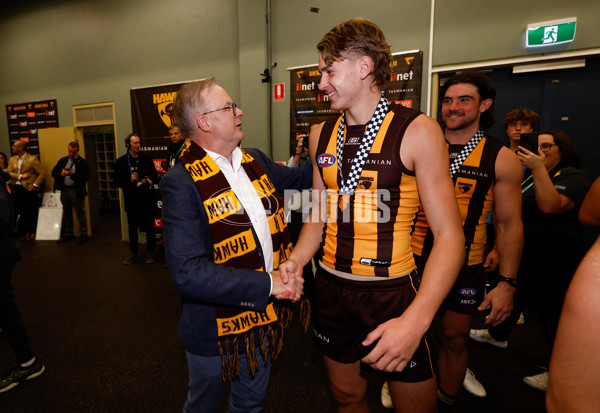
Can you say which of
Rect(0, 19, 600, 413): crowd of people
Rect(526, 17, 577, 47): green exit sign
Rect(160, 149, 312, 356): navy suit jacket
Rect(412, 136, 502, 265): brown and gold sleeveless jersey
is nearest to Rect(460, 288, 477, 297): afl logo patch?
Rect(0, 19, 600, 413): crowd of people

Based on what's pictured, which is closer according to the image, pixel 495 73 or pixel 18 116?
pixel 495 73

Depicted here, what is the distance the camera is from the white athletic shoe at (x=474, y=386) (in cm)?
201

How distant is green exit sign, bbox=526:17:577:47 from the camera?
2998 millimetres

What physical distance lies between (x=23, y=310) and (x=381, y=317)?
3788 mm

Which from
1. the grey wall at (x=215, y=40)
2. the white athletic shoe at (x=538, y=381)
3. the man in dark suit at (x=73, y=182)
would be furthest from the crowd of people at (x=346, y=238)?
the man in dark suit at (x=73, y=182)

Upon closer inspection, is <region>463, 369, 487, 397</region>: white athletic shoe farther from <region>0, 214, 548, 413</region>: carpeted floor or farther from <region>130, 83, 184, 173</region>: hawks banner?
<region>130, 83, 184, 173</region>: hawks banner

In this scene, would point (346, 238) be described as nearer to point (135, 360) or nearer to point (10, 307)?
point (135, 360)

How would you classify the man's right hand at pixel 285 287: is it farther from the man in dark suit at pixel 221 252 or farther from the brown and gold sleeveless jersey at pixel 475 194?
the brown and gold sleeveless jersey at pixel 475 194

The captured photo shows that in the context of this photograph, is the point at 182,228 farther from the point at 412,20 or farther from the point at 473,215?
the point at 412,20

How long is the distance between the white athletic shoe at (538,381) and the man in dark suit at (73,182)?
21.2ft

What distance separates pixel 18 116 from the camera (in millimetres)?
6637

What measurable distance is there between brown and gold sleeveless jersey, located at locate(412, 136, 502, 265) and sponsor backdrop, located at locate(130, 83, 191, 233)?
4.49 meters

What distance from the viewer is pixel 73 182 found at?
224 inches

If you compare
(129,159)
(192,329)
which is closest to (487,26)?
(192,329)
